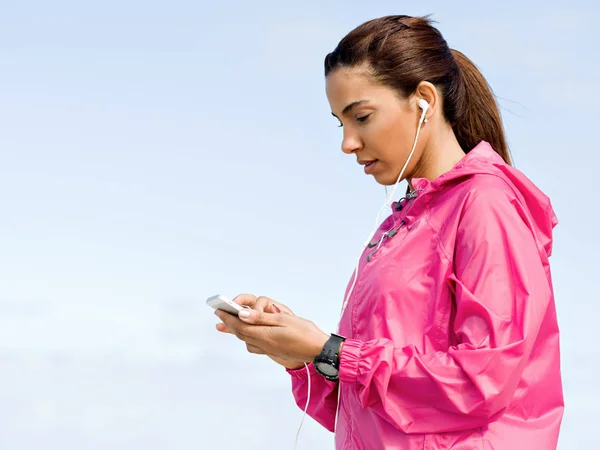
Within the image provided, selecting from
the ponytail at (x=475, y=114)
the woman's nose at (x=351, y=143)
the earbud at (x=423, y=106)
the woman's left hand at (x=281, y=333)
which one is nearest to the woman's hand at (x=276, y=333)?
the woman's left hand at (x=281, y=333)

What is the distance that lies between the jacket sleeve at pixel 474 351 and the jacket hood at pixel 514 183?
200mm

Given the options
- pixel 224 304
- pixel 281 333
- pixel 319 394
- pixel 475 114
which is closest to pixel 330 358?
pixel 281 333

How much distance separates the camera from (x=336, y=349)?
10.9 feet

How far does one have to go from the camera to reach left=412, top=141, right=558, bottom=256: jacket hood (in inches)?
139

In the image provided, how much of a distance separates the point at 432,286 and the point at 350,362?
0.40 m

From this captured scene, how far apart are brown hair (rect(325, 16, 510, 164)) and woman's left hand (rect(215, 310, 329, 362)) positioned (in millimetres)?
929

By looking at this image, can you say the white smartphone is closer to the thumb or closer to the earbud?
the thumb

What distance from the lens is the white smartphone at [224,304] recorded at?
3.44 meters

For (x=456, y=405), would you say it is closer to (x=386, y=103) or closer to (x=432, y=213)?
(x=432, y=213)

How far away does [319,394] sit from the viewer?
13.2ft

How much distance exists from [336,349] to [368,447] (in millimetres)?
417

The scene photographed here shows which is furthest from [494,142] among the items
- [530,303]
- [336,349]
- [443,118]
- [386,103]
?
[336,349]

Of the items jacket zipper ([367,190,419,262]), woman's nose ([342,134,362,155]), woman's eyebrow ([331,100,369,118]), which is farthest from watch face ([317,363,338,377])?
woman's eyebrow ([331,100,369,118])

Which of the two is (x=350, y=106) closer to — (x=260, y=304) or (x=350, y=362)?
(x=260, y=304)
